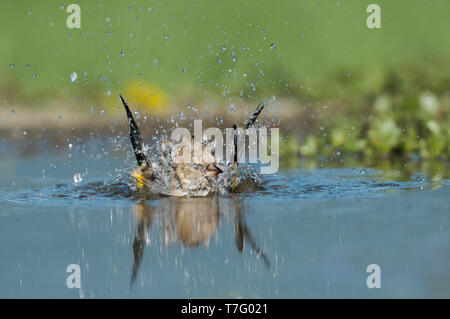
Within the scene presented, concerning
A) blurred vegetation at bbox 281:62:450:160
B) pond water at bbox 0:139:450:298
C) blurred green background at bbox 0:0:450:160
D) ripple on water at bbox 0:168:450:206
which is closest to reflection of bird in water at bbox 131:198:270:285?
pond water at bbox 0:139:450:298

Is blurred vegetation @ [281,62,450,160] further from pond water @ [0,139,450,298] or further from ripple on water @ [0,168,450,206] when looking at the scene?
pond water @ [0,139,450,298]

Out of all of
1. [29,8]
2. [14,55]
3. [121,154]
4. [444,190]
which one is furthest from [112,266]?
[29,8]

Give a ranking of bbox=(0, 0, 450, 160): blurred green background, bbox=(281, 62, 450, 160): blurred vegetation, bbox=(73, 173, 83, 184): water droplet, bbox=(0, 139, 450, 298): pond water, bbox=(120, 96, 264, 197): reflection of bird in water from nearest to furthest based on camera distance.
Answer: bbox=(0, 139, 450, 298): pond water → bbox=(120, 96, 264, 197): reflection of bird in water → bbox=(73, 173, 83, 184): water droplet → bbox=(281, 62, 450, 160): blurred vegetation → bbox=(0, 0, 450, 160): blurred green background

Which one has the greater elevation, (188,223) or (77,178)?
(77,178)

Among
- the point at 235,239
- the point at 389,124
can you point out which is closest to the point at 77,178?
the point at 235,239

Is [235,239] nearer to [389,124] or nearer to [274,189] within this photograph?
[274,189]

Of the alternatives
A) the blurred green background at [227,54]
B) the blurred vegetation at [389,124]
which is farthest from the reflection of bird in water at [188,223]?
the blurred green background at [227,54]

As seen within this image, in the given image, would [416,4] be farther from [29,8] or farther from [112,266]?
[112,266]
